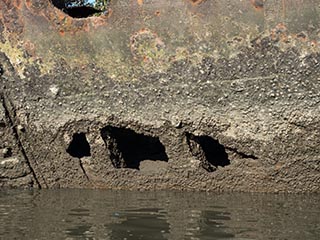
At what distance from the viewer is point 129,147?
177 inches

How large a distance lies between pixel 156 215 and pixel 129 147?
40.0 inches

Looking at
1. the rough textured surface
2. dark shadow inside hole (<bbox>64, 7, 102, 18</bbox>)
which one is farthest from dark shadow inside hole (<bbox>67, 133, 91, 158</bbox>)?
dark shadow inside hole (<bbox>64, 7, 102, 18</bbox>)

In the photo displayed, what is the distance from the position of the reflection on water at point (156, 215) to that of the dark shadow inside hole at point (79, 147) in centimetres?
27

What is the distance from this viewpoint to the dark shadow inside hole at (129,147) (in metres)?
4.15

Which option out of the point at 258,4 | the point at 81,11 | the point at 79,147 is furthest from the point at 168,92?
the point at 81,11

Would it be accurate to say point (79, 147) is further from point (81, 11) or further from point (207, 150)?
point (81, 11)

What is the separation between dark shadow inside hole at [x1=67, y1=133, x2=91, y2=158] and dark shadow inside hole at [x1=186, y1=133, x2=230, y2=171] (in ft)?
2.54

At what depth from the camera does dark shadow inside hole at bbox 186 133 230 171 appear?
3.99 m

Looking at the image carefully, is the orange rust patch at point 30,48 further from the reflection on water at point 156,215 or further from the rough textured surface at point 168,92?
the reflection on water at point 156,215

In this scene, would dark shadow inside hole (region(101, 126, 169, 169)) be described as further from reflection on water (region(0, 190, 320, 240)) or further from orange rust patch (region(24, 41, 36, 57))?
orange rust patch (region(24, 41, 36, 57))

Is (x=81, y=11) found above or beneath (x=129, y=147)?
above

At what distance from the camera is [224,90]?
373cm

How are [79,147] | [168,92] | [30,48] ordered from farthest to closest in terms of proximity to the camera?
[79,147], [30,48], [168,92]

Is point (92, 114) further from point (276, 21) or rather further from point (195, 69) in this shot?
point (276, 21)
